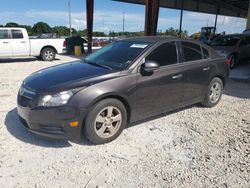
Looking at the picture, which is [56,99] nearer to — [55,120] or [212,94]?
[55,120]

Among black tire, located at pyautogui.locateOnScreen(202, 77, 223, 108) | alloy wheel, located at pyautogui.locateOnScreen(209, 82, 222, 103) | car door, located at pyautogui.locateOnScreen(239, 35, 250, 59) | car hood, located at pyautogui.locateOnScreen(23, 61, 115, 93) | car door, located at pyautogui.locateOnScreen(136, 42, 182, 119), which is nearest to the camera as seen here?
car hood, located at pyautogui.locateOnScreen(23, 61, 115, 93)

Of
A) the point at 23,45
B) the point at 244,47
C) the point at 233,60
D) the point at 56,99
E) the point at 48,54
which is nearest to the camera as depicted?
the point at 56,99

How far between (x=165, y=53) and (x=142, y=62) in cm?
65

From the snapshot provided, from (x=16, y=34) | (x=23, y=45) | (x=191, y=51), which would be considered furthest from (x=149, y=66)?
(x=16, y=34)

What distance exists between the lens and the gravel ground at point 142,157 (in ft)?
9.43

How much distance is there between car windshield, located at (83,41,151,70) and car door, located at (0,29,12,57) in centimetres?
915

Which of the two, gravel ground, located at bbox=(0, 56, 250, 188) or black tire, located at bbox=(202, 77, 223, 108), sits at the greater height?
black tire, located at bbox=(202, 77, 223, 108)

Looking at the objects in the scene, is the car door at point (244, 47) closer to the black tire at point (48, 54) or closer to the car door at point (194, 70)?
the car door at point (194, 70)

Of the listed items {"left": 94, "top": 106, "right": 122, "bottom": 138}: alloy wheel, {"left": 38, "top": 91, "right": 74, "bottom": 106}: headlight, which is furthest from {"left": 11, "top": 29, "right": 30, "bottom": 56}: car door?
{"left": 94, "top": 106, "right": 122, "bottom": 138}: alloy wheel

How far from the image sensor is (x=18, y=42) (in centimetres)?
1233

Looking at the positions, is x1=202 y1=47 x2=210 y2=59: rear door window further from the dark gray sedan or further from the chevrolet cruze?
the dark gray sedan

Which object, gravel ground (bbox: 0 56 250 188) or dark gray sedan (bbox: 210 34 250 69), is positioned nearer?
gravel ground (bbox: 0 56 250 188)

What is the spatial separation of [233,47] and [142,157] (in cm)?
953

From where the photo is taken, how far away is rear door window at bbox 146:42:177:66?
13.7 ft
